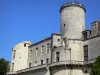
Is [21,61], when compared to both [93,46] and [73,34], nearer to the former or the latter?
[73,34]

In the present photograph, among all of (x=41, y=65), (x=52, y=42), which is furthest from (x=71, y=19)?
(x=41, y=65)

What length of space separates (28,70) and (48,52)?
583cm

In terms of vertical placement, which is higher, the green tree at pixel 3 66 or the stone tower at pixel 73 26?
the stone tower at pixel 73 26

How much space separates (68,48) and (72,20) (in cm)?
578

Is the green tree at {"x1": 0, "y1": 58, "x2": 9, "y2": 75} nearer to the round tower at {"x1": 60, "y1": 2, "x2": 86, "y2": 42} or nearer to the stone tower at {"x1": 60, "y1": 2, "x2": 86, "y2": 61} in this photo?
the stone tower at {"x1": 60, "y1": 2, "x2": 86, "y2": 61}

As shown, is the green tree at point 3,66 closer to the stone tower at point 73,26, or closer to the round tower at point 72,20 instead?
the stone tower at point 73,26

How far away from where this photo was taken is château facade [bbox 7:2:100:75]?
48.2 metres

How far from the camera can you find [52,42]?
53.2 meters

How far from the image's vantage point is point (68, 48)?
1961 inches

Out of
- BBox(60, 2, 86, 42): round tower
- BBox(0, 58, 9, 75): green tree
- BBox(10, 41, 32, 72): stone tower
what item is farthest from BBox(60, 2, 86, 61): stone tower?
BBox(0, 58, 9, 75): green tree

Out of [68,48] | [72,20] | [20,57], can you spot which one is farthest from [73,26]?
[20,57]

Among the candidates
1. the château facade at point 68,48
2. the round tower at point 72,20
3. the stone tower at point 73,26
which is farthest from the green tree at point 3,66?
the round tower at point 72,20

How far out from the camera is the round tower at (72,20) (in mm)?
51375

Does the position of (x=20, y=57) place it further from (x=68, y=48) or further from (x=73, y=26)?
(x=73, y=26)
